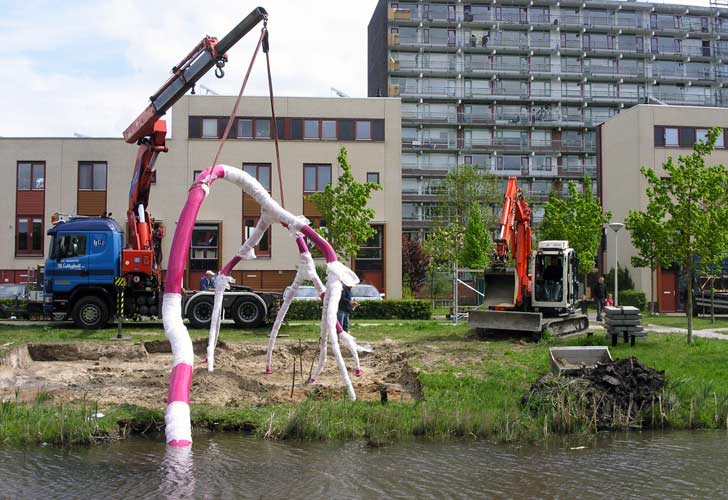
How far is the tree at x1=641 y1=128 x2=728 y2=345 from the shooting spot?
18.7 m

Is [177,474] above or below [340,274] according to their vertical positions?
below

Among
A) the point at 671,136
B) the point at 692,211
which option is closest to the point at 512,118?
the point at 671,136

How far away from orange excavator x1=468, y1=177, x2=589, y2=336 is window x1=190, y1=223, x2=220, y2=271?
886 inches

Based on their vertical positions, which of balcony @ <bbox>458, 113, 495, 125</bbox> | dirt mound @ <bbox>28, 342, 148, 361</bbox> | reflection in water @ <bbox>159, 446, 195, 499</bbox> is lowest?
reflection in water @ <bbox>159, 446, 195, 499</bbox>

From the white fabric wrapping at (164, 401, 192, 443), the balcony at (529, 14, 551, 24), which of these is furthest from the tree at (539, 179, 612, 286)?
the balcony at (529, 14, 551, 24)

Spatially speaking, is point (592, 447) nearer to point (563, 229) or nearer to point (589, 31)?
point (563, 229)

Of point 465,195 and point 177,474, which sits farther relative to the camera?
point 465,195

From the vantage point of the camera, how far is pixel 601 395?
11.5 m

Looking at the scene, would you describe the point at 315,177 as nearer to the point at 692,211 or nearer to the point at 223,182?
the point at 223,182

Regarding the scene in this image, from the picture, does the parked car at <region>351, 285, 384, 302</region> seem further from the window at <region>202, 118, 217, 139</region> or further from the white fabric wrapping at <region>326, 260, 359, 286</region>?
the white fabric wrapping at <region>326, 260, 359, 286</region>

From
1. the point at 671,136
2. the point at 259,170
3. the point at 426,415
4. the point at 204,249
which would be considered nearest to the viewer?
the point at 426,415

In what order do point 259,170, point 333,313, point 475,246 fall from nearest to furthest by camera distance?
point 333,313 → point 475,246 → point 259,170

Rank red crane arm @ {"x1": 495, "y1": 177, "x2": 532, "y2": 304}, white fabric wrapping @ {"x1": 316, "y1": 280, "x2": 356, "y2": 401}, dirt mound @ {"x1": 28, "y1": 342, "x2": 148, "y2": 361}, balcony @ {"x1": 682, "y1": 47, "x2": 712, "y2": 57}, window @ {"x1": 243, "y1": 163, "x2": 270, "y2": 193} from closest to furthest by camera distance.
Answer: white fabric wrapping @ {"x1": 316, "y1": 280, "x2": 356, "y2": 401}
dirt mound @ {"x1": 28, "y1": 342, "x2": 148, "y2": 361}
red crane arm @ {"x1": 495, "y1": 177, "x2": 532, "y2": 304}
window @ {"x1": 243, "y1": 163, "x2": 270, "y2": 193}
balcony @ {"x1": 682, "y1": 47, "x2": 712, "y2": 57}

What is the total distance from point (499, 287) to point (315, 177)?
70.8 ft
